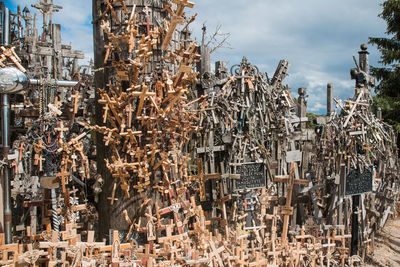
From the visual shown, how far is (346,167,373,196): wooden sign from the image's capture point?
6.38 meters

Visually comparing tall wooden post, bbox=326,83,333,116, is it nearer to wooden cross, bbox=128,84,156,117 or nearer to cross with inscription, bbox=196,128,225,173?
cross with inscription, bbox=196,128,225,173

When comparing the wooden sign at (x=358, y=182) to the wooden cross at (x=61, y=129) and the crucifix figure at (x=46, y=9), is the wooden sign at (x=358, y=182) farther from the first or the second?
the crucifix figure at (x=46, y=9)

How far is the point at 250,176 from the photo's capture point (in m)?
6.07

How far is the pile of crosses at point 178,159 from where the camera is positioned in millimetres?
4652

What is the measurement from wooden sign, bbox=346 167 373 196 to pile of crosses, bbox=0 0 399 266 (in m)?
0.02

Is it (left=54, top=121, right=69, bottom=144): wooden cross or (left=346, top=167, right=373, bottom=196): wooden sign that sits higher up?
(left=54, top=121, right=69, bottom=144): wooden cross

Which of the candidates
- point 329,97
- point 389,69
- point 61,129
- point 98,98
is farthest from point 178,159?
point 389,69

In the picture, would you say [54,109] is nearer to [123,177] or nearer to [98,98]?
[98,98]

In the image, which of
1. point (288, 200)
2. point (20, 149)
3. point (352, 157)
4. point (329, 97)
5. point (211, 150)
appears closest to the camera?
point (20, 149)

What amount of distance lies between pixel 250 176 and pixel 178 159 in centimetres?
145

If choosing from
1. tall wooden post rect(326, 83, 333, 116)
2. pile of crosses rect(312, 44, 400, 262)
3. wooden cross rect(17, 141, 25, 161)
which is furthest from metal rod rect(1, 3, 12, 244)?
tall wooden post rect(326, 83, 333, 116)

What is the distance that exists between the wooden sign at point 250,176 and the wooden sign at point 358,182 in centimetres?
153

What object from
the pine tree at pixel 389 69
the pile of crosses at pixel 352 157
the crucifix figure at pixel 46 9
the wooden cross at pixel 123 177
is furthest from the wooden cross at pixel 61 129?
the pine tree at pixel 389 69

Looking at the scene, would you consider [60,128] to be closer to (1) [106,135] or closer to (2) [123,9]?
(1) [106,135]
